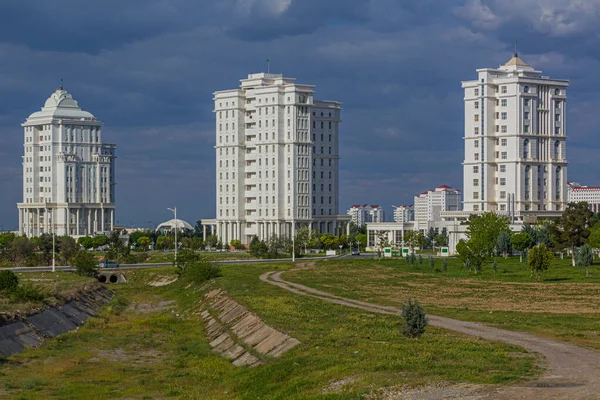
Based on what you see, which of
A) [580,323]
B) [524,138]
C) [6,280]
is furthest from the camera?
[524,138]

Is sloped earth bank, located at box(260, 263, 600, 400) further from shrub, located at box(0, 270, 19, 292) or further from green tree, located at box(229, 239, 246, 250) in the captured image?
green tree, located at box(229, 239, 246, 250)

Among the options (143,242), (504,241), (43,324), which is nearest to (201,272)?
(43,324)

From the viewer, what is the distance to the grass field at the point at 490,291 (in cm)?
4669

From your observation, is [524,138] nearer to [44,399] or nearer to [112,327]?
[112,327]

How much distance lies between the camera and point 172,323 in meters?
63.1

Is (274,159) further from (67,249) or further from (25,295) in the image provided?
(25,295)

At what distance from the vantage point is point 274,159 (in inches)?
6777

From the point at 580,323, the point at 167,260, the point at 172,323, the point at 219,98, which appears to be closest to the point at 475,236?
the point at 167,260

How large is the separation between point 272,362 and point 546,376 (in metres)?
12.6

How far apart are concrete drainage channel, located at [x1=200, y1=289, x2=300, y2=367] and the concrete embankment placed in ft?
27.3

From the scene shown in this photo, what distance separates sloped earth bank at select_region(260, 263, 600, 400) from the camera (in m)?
26.6

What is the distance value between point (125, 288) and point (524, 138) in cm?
7766

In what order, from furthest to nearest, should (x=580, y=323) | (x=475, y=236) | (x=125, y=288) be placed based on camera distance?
(x=475, y=236) < (x=125, y=288) < (x=580, y=323)

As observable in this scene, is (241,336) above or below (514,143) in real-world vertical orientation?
below
